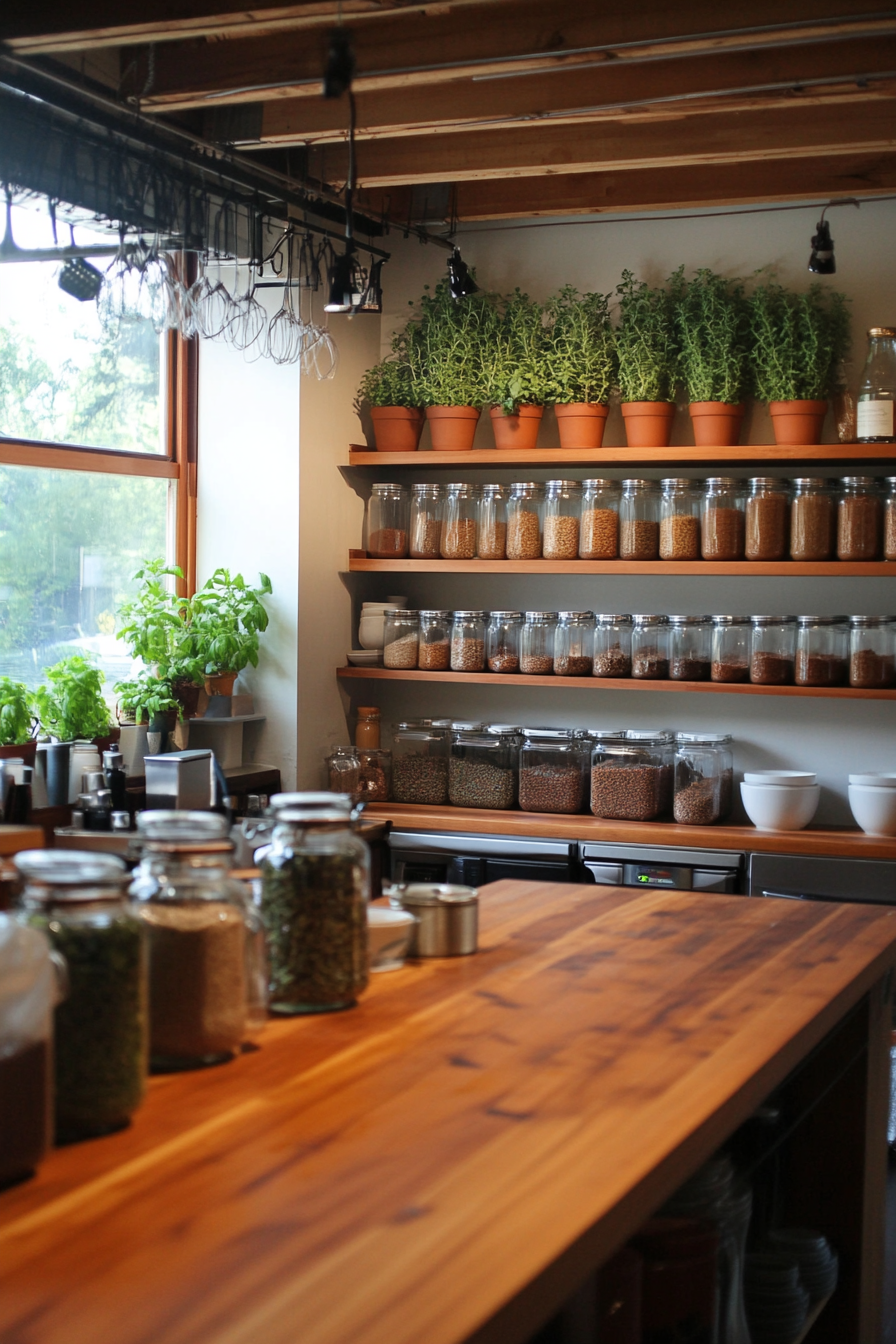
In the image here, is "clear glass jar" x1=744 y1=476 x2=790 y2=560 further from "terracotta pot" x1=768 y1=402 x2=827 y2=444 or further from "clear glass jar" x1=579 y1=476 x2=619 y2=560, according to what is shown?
"clear glass jar" x1=579 y1=476 x2=619 y2=560

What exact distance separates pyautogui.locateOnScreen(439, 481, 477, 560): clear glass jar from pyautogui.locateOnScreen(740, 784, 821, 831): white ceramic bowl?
128cm

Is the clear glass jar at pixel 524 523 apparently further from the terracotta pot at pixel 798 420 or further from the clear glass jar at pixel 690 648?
the terracotta pot at pixel 798 420

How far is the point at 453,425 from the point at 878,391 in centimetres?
143

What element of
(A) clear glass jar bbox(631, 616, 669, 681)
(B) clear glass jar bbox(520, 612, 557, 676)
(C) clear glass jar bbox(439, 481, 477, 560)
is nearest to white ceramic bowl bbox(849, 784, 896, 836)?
(A) clear glass jar bbox(631, 616, 669, 681)

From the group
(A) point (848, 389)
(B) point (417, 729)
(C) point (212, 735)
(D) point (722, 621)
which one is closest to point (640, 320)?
(A) point (848, 389)

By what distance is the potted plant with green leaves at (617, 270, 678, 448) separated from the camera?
452cm

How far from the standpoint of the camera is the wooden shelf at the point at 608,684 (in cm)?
432

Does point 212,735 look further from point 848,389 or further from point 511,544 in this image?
point 848,389

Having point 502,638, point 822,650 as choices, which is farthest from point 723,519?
point 502,638

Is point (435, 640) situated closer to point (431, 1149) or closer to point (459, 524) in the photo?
point (459, 524)

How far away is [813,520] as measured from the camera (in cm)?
433

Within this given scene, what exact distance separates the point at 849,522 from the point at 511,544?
112cm

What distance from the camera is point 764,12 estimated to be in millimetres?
2898

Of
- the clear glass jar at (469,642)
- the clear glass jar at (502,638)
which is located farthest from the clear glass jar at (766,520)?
the clear glass jar at (469,642)
